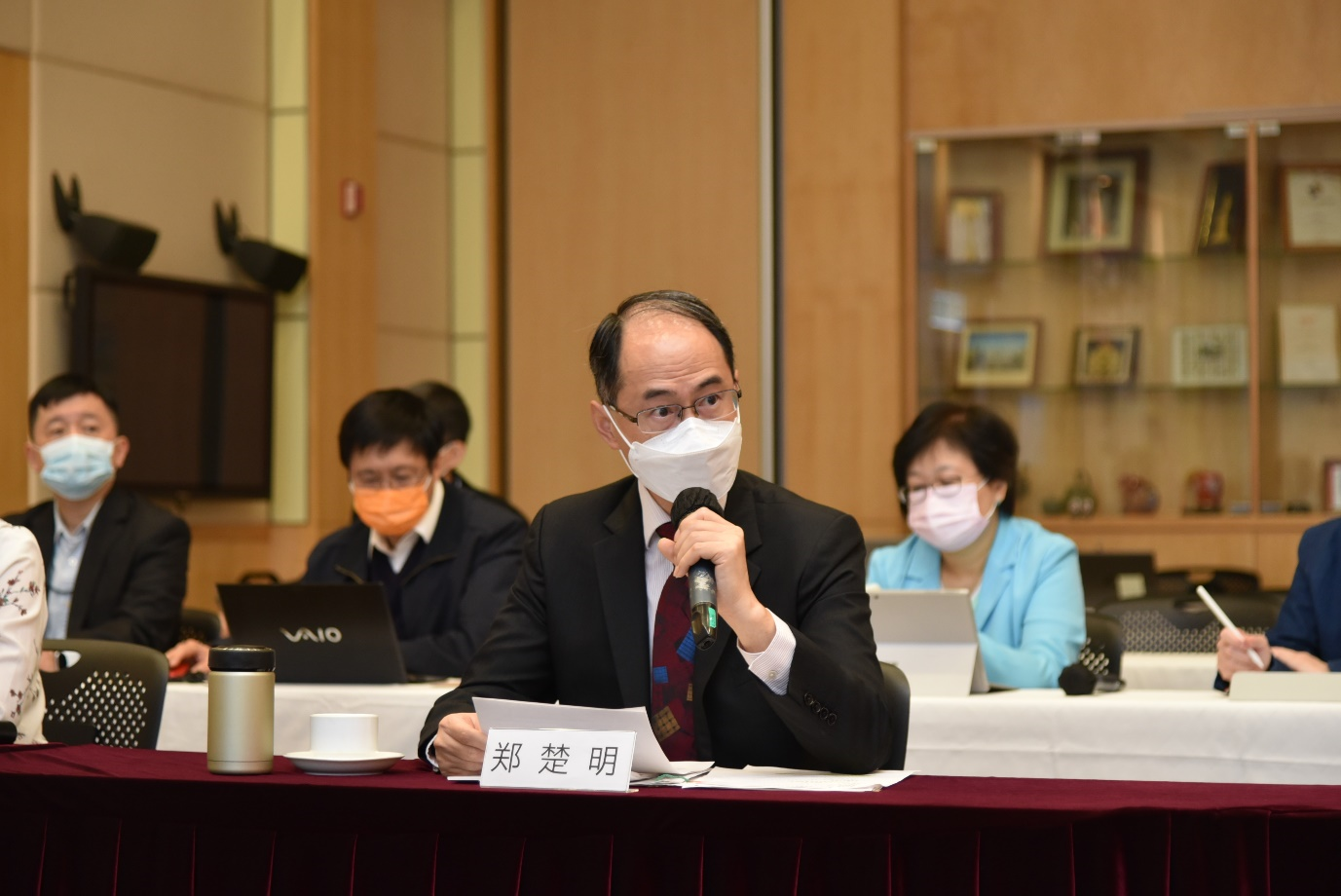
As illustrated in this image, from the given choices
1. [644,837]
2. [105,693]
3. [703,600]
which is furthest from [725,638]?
[105,693]

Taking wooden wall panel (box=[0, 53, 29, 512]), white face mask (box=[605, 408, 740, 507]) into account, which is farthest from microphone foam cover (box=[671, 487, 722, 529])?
wooden wall panel (box=[0, 53, 29, 512])

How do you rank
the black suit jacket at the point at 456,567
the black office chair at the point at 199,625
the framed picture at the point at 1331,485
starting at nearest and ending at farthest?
the black suit jacket at the point at 456,567 → the black office chair at the point at 199,625 → the framed picture at the point at 1331,485

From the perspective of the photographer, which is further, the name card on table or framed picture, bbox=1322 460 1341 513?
framed picture, bbox=1322 460 1341 513

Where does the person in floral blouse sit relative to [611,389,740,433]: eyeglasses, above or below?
below

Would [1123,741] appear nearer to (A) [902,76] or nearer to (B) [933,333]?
(B) [933,333]

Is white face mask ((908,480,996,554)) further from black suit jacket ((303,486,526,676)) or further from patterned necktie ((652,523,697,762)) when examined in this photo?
patterned necktie ((652,523,697,762))

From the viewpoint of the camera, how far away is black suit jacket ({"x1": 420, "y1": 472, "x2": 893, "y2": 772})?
2.08 metres

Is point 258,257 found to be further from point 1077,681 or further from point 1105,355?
point 1077,681

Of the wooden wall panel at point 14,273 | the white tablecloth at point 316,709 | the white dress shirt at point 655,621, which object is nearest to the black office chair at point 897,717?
the white dress shirt at point 655,621

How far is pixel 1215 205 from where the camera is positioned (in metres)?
6.22

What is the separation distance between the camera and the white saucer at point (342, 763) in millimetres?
2023

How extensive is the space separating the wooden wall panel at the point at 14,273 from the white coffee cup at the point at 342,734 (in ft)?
12.2

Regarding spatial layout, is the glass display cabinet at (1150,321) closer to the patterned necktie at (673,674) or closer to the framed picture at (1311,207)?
the framed picture at (1311,207)

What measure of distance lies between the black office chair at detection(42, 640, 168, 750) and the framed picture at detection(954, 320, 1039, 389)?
13.4 ft
